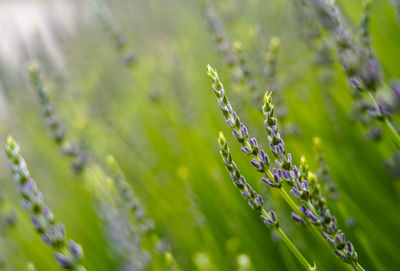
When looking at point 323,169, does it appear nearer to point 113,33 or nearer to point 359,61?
point 359,61

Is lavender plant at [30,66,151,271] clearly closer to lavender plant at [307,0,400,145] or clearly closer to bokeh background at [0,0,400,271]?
bokeh background at [0,0,400,271]

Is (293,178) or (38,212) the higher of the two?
(38,212)

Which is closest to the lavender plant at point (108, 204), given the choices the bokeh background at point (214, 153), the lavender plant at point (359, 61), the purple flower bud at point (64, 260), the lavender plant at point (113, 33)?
the bokeh background at point (214, 153)

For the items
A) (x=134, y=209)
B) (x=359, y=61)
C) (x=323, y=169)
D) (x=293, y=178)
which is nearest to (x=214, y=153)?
(x=134, y=209)

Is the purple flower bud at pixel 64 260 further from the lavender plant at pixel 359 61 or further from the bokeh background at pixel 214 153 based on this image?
the lavender plant at pixel 359 61

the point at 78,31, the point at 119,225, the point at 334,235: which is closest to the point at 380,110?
the point at 334,235

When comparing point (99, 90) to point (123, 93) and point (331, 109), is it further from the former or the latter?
point (331, 109)
